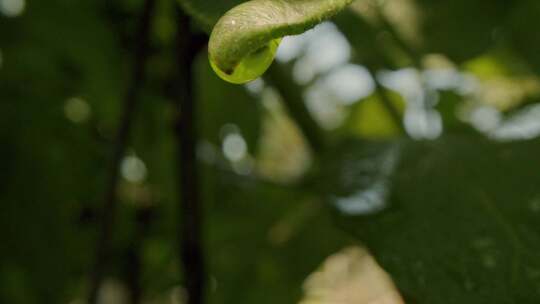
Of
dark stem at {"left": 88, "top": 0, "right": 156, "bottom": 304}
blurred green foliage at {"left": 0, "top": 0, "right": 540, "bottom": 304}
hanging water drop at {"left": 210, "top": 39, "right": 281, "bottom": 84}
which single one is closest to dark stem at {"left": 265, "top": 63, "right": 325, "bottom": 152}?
blurred green foliage at {"left": 0, "top": 0, "right": 540, "bottom": 304}

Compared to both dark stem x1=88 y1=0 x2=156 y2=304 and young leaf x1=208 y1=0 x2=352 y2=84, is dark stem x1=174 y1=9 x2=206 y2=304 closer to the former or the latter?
dark stem x1=88 y1=0 x2=156 y2=304

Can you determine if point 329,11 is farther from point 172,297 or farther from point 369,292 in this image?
point 369,292

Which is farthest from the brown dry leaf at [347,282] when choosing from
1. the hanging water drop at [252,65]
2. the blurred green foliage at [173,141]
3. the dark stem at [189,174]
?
the hanging water drop at [252,65]

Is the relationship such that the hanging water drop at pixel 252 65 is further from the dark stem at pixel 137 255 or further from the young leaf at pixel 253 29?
the dark stem at pixel 137 255

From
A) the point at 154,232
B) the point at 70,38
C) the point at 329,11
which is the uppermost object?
the point at 329,11

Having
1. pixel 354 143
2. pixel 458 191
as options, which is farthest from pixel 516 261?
pixel 354 143

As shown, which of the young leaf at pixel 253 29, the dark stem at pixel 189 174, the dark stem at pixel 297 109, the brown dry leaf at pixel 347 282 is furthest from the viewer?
the brown dry leaf at pixel 347 282
